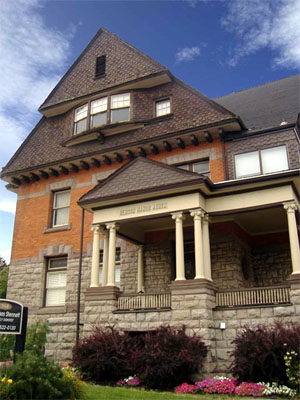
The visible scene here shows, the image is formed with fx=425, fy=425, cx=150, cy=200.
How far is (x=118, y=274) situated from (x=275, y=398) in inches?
378

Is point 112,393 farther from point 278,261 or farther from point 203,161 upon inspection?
point 203,161

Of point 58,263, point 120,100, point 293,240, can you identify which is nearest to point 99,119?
point 120,100

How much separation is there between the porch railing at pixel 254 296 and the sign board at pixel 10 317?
617 cm

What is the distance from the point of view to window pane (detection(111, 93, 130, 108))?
20.4 metres

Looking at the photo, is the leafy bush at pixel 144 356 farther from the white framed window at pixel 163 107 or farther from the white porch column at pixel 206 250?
the white framed window at pixel 163 107

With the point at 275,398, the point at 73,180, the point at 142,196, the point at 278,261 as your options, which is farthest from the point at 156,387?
the point at 73,180

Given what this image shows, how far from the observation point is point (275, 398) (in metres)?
9.65

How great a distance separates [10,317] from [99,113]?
1271 centimetres

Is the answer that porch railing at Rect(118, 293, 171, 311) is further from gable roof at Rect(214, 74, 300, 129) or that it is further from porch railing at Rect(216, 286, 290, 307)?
gable roof at Rect(214, 74, 300, 129)

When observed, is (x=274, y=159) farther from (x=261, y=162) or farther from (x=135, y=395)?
(x=135, y=395)

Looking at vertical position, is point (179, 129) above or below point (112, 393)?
above

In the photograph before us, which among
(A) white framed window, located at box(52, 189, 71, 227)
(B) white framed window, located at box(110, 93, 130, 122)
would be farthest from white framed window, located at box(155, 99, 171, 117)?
(A) white framed window, located at box(52, 189, 71, 227)

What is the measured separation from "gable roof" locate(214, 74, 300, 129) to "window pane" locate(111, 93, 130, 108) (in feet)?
17.0

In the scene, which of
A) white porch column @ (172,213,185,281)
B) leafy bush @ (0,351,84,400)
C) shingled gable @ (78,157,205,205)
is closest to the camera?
leafy bush @ (0,351,84,400)
